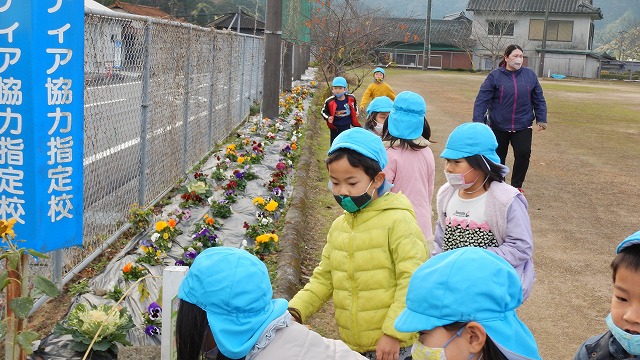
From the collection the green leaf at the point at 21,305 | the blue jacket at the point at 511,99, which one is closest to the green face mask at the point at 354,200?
the green leaf at the point at 21,305

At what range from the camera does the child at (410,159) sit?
16.7 feet

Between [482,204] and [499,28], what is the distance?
59.4 meters

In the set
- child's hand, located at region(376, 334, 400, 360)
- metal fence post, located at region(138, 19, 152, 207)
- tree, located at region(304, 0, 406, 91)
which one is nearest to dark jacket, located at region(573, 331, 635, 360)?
child's hand, located at region(376, 334, 400, 360)

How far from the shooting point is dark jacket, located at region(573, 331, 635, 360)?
2441mm

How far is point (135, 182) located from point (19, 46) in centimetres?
326

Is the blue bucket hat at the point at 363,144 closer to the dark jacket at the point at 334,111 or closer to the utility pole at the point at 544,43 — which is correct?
the dark jacket at the point at 334,111

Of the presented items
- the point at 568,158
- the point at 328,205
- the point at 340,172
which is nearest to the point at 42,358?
the point at 340,172

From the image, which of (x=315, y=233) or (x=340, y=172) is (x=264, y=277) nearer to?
(x=340, y=172)

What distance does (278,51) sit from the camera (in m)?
15.5

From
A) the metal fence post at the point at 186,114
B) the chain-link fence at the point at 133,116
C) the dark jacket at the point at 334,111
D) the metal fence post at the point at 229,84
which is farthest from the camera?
the metal fence post at the point at 229,84

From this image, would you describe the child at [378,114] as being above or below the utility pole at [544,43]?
below

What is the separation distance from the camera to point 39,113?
4.27m

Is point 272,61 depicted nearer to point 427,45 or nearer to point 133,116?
point 133,116

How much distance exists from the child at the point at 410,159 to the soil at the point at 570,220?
102cm
